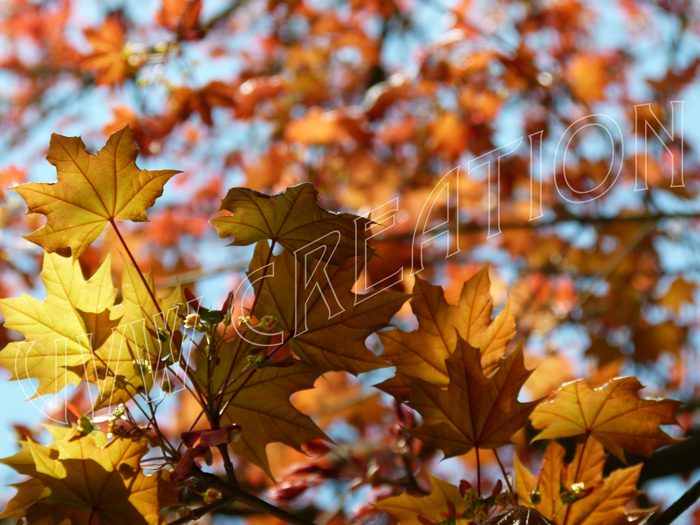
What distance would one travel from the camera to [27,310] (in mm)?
829

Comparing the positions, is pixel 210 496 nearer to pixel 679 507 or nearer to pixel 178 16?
pixel 679 507

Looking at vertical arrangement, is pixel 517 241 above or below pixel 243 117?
below

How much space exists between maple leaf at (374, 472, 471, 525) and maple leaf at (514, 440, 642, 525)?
107mm

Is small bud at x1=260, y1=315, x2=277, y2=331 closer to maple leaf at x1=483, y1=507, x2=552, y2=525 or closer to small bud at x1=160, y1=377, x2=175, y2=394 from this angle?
small bud at x1=160, y1=377, x2=175, y2=394

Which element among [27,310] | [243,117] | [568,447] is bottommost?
[568,447]

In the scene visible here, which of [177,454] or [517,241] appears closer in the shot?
[177,454]

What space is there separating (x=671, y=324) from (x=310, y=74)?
8.64ft

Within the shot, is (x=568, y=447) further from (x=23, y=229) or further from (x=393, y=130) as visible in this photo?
(x=393, y=130)

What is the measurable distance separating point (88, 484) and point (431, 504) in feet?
1.62

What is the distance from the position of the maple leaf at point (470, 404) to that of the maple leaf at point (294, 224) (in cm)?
22

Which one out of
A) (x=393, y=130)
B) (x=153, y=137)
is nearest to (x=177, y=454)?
(x=153, y=137)

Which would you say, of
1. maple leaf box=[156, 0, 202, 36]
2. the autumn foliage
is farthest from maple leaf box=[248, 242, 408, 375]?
maple leaf box=[156, 0, 202, 36]

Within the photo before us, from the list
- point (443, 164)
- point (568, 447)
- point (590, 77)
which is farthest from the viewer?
point (443, 164)

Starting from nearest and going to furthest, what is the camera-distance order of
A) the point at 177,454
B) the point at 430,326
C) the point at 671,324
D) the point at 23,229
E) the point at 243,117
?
the point at 177,454, the point at 430,326, the point at 23,229, the point at 243,117, the point at 671,324
